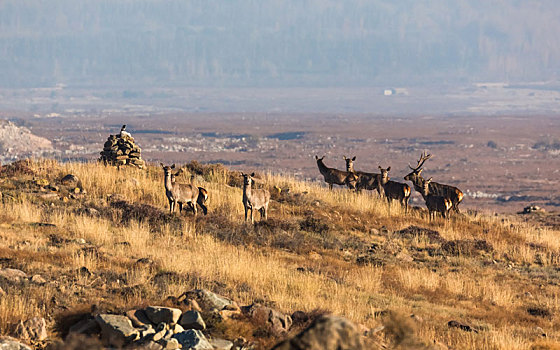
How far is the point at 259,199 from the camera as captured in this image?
2284cm

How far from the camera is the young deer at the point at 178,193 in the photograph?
72.5 feet

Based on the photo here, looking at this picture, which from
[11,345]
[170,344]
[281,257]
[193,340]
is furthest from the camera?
[281,257]

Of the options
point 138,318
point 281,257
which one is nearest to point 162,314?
point 138,318

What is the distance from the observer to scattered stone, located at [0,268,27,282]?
13.2 metres

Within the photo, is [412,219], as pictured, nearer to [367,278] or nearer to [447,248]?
[447,248]

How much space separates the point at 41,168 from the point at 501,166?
12534 centimetres

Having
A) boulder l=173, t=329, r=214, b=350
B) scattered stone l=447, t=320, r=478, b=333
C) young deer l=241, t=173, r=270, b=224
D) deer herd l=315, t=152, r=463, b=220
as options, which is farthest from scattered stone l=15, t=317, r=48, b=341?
deer herd l=315, t=152, r=463, b=220

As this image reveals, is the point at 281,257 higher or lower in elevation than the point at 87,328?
lower

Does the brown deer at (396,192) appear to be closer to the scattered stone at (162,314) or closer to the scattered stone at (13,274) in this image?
the scattered stone at (13,274)

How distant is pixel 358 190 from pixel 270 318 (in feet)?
63.3

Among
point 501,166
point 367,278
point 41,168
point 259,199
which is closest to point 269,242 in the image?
point 259,199

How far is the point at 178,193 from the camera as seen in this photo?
22531 millimetres

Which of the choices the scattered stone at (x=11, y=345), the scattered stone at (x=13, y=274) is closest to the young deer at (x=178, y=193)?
the scattered stone at (x=13, y=274)

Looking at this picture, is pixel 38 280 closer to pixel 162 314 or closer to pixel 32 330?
pixel 32 330
